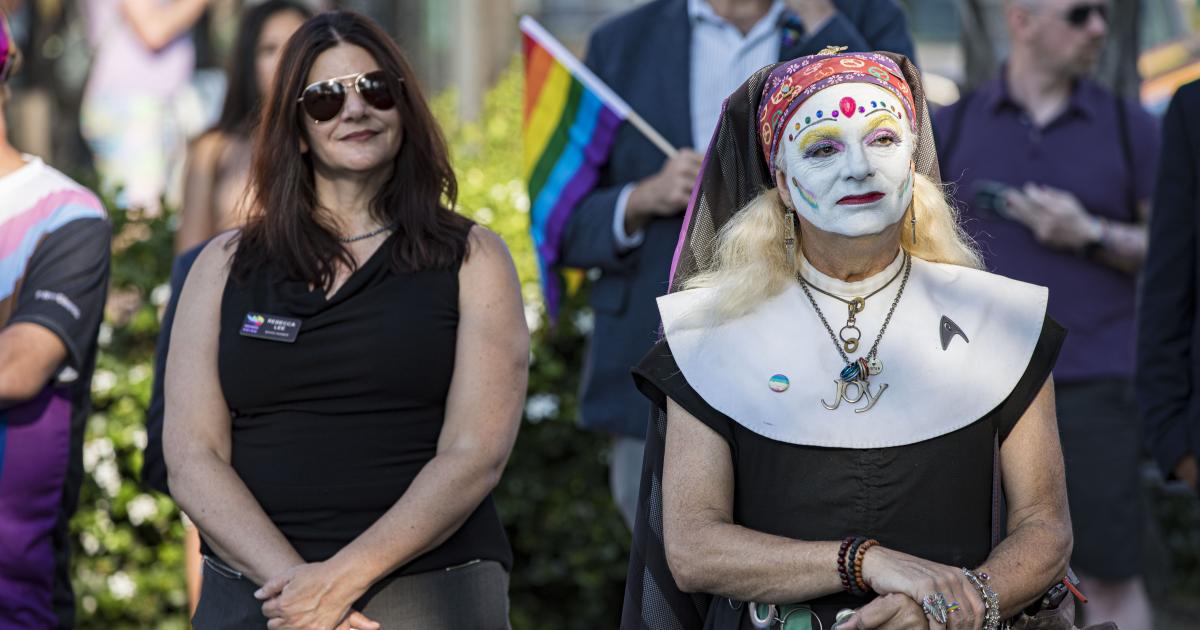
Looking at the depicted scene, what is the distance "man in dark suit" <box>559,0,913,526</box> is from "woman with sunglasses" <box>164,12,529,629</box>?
85 centimetres

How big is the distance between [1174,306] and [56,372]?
9.74 feet

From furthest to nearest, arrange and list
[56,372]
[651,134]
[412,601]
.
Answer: [651,134], [56,372], [412,601]

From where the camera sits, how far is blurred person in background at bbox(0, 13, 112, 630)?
4.34 meters

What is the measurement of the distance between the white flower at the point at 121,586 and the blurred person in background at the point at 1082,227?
3.30m

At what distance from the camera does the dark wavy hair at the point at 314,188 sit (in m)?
4.05

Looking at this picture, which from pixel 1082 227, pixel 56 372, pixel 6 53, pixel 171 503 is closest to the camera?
pixel 56 372

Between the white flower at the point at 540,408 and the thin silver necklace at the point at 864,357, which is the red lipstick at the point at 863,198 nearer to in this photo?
A: the thin silver necklace at the point at 864,357

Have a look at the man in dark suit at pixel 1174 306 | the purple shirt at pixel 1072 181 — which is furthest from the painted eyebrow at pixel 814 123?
the purple shirt at pixel 1072 181

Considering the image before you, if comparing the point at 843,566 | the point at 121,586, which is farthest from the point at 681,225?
the point at 121,586

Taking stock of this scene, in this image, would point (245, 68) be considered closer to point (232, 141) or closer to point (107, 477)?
point (232, 141)

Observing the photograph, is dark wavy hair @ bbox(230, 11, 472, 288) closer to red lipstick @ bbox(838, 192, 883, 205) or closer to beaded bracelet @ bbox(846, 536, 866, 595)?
red lipstick @ bbox(838, 192, 883, 205)

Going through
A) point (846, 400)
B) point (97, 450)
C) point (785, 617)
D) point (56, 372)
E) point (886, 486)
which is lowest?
point (97, 450)

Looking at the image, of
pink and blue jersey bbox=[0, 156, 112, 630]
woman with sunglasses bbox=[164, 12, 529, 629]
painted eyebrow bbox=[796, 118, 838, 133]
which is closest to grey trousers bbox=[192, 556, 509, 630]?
woman with sunglasses bbox=[164, 12, 529, 629]

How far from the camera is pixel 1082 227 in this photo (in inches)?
218
